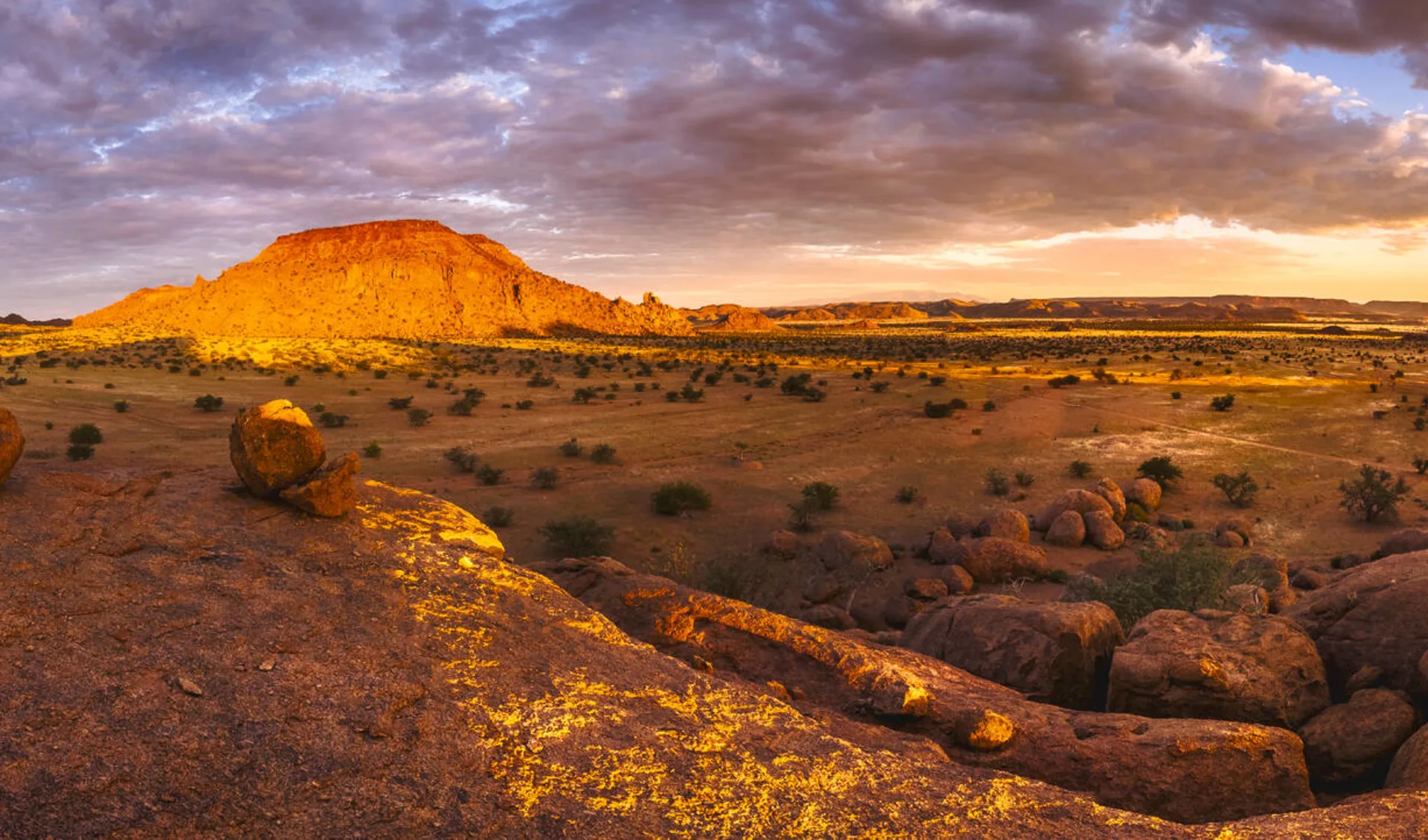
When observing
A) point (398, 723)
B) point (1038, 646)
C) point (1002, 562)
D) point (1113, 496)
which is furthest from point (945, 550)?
point (398, 723)

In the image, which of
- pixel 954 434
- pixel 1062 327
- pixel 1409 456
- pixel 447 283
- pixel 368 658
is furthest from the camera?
pixel 1062 327

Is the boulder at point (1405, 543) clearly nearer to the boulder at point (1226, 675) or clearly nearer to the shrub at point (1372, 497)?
the shrub at point (1372, 497)

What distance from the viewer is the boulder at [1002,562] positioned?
1353 centimetres

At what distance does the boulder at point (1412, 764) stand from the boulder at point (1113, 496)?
38.0 ft

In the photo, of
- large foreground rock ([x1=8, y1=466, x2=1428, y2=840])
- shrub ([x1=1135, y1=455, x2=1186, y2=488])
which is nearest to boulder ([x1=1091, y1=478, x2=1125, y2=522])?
shrub ([x1=1135, y1=455, x2=1186, y2=488])

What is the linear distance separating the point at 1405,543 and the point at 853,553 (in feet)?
30.7

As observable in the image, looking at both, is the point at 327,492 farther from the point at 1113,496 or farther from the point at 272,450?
the point at 1113,496

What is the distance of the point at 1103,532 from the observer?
15.3 m

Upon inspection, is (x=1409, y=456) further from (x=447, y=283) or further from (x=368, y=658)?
(x=447, y=283)

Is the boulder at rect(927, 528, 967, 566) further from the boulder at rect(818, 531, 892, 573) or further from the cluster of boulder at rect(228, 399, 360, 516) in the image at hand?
the cluster of boulder at rect(228, 399, 360, 516)

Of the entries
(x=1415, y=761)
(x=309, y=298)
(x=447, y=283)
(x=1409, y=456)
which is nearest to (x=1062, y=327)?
(x=447, y=283)

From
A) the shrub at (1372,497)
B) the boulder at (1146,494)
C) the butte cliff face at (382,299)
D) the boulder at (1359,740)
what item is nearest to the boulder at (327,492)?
the boulder at (1359,740)

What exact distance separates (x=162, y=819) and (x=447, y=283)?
114 m

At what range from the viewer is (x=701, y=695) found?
529 cm
